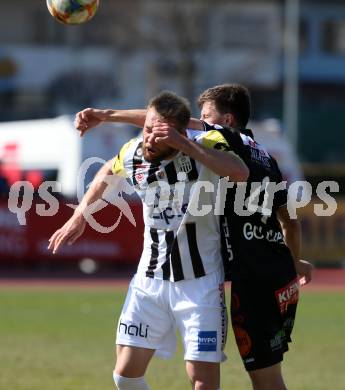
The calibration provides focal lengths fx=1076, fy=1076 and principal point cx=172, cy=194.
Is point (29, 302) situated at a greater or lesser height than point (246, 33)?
lesser

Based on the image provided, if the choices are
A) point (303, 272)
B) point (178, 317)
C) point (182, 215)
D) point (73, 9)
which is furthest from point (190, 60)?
point (178, 317)

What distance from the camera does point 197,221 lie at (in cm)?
668

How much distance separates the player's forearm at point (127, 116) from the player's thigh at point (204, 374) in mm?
1584

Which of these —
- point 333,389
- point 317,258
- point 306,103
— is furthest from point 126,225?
point 306,103

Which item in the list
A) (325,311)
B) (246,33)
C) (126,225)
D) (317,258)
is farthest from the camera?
(246,33)

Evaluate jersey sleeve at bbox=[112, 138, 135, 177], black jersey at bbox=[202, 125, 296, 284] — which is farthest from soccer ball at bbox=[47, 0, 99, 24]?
black jersey at bbox=[202, 125, 296, 284]

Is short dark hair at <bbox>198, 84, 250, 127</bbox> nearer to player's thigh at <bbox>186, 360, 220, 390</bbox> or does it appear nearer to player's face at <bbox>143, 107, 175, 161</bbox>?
player's face at <bbox>143, 107, 175, 161</bbox>

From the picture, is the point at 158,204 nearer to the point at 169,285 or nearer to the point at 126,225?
the point at 169,285

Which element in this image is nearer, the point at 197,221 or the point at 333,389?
the point at 197,221

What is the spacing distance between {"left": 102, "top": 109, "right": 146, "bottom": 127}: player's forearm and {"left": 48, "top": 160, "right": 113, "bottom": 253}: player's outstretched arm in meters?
0.31

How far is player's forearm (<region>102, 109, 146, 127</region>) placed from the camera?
693 centimetres

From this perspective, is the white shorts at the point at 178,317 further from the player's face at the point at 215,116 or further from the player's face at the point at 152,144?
the player's face at the point at 215,116

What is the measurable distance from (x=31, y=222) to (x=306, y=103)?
29983mm

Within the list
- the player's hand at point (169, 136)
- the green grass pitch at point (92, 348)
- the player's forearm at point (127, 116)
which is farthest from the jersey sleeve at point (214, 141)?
the green grass pitch at point (92, 348)
